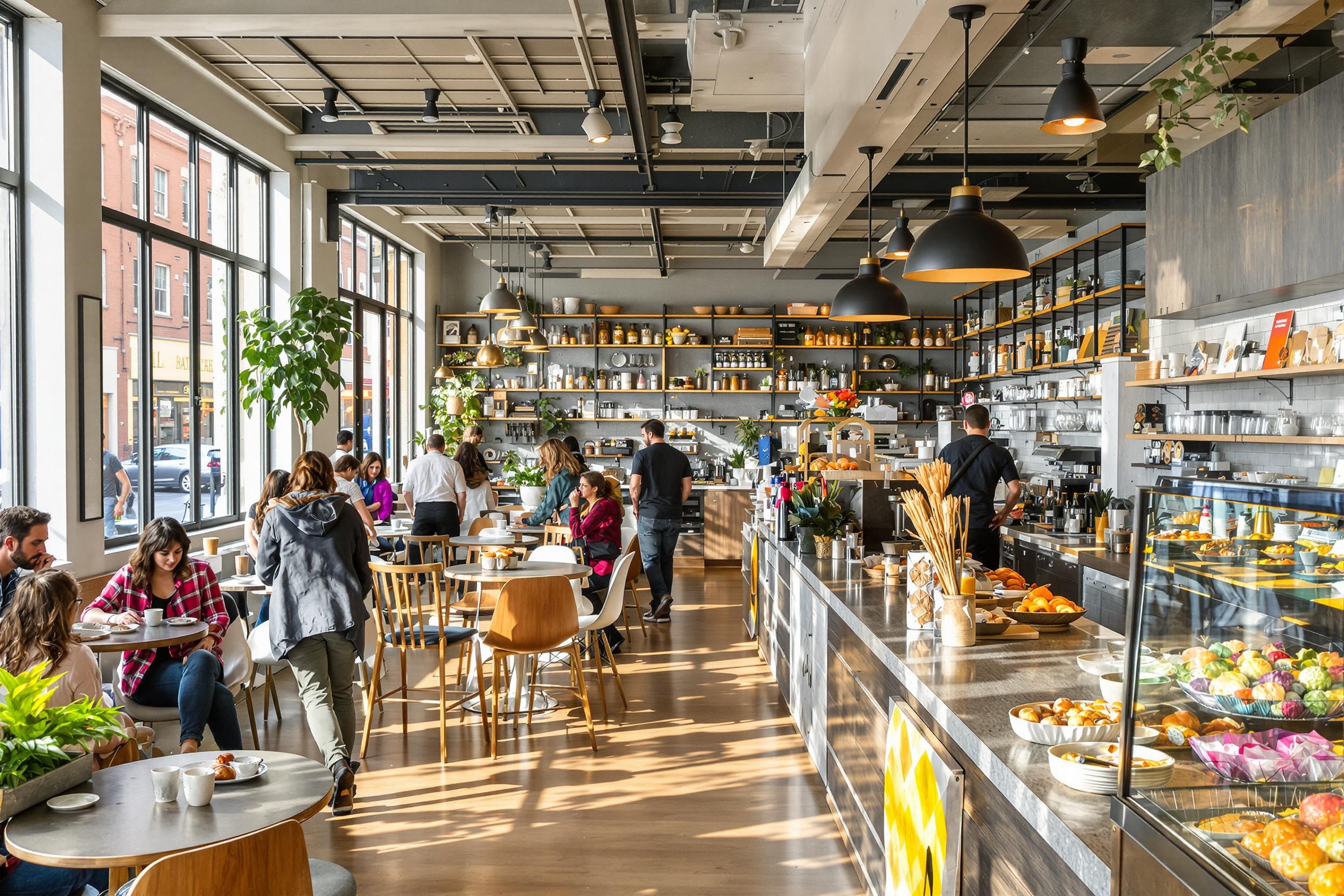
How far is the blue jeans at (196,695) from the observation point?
4.14m

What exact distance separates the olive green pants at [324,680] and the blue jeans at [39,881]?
162 centimetres

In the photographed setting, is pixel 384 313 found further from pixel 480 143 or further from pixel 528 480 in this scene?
pixel 480 143

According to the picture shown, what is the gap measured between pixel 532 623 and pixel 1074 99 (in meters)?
3.50

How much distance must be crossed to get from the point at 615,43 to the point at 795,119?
8.55 ft

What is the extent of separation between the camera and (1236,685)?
4.82ft

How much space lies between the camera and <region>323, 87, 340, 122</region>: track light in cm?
701

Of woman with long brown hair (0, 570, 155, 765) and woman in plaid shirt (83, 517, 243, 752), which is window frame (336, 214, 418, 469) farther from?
woman with long brown hair (0, 570, 155, 765)

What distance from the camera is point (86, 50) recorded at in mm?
5504

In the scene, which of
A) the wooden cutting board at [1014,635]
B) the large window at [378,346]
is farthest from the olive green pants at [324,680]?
the large window at [378,346]

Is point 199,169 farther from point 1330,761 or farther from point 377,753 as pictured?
point 1330,761

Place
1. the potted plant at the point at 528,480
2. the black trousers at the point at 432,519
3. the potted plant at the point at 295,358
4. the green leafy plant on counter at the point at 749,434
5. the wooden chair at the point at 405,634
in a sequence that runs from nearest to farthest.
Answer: the wooden chair at the point at 405,634
the potted plant at the point at 295,358
the black trousers at the point at 432,519
the potted plant at the point at 528,480
the green leafy plant on counter at the point at 749,434

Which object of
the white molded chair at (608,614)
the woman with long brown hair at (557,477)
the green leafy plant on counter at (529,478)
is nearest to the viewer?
the white molded chair at (608,614)

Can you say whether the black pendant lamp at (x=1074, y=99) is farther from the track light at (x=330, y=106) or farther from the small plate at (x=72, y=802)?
the track light at (x=330, y=106)

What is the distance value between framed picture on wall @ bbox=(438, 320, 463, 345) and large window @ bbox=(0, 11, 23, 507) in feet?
26.2
